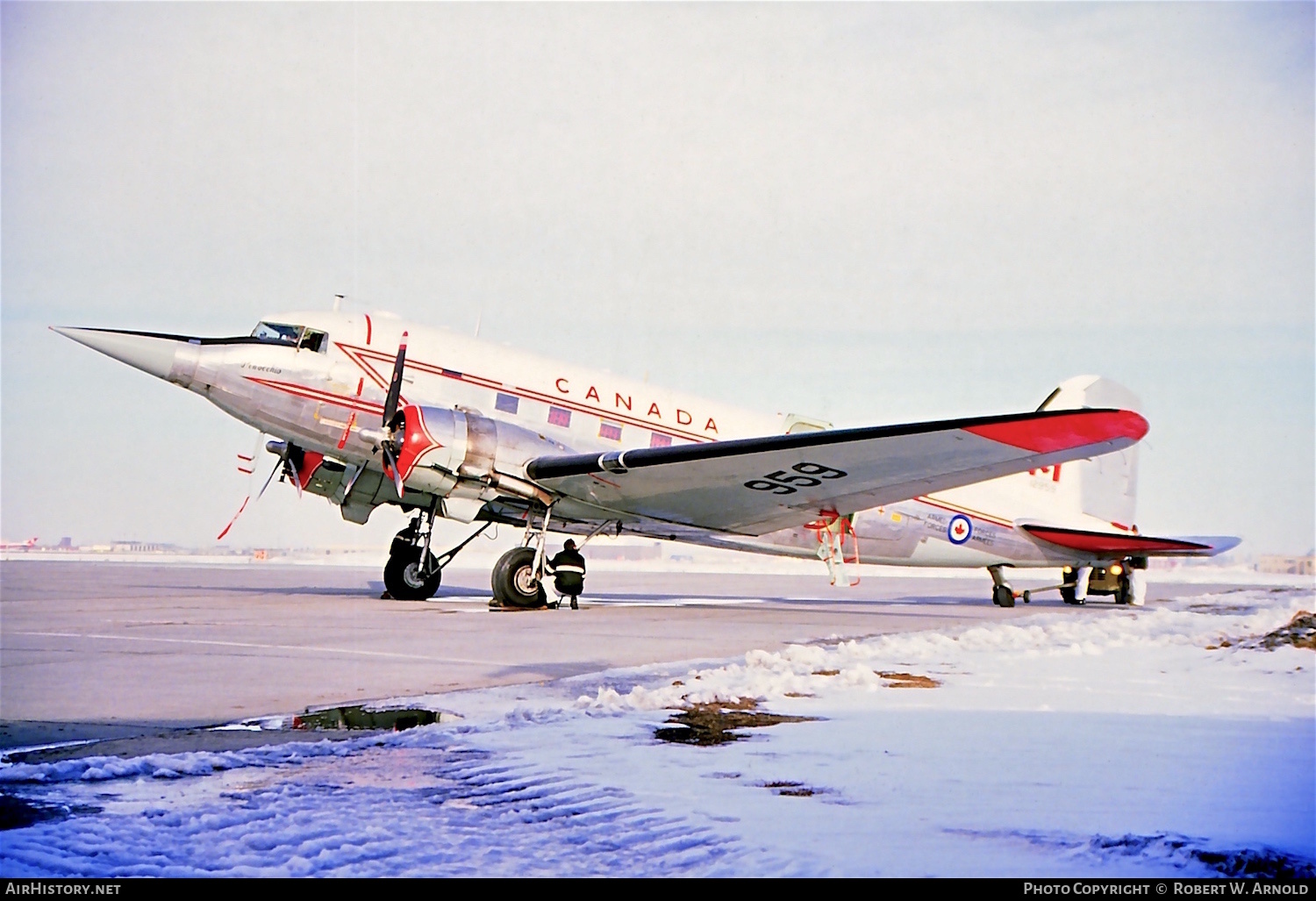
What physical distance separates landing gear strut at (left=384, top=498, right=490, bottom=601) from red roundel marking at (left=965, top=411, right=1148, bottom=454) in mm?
8253

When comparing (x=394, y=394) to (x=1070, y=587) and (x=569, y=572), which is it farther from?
(x=1070, y=587)

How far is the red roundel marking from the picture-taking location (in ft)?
35.1

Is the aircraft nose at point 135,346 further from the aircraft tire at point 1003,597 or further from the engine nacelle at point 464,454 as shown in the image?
the aircraft tire at point 1003,597

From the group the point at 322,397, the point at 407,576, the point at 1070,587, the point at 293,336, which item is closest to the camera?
the point at 322,397

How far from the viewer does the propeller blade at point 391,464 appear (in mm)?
12945

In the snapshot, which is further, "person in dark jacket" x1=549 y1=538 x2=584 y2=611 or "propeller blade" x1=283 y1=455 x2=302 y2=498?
"propeller blade" x1=283 y1=455 x2=302 y2=498

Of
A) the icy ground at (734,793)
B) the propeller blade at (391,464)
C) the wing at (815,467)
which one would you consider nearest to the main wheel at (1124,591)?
the wing at (815,467)

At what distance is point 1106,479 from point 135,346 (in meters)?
16.5

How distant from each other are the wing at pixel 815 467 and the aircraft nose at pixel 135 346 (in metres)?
4.88

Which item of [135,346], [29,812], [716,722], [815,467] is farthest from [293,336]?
[29,812]

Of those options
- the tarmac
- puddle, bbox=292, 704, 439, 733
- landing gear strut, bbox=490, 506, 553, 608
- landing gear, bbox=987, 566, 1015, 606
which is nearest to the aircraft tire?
landing gear, bbox=987, 566, 1015, 606

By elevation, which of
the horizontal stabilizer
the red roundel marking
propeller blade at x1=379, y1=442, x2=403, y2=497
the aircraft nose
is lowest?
the horizontal stabilizer

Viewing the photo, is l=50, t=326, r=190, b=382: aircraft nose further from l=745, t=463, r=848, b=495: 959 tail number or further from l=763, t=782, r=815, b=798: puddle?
l=763, t=782, r=815, b=798: puddle

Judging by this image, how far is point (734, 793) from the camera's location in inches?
146
